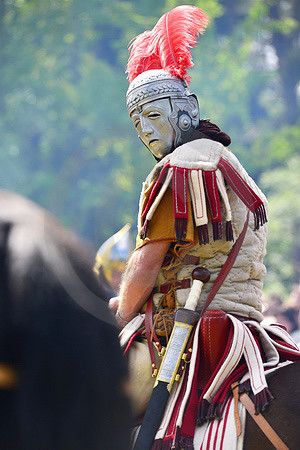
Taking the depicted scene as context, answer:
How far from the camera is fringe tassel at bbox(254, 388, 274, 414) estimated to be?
7.18 ft

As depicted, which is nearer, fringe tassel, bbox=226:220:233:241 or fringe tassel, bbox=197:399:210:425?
fringe tassel, bbox=197:399:210:425

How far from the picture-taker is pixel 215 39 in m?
→ 19.9

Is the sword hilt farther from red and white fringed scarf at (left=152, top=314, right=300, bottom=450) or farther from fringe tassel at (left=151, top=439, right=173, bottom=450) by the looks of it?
fringe tassel at (left=151, top=439, right=173, bottom=450)

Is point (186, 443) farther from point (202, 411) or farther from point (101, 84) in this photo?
point (101, 84)

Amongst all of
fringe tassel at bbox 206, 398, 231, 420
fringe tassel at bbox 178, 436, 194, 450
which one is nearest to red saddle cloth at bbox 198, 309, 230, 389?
fringe tassel at bbox 206, 398, 231, 420

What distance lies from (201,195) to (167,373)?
2.24ft

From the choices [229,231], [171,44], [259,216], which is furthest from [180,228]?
[171,44]

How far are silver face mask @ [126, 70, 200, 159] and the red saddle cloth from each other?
0.79 meters

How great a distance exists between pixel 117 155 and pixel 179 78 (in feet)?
41.1

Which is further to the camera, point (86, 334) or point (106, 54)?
point (106, 54)

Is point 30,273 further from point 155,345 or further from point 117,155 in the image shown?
point 117,155

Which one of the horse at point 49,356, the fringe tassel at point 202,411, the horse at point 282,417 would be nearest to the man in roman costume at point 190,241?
the fringe tassel at point 202,411

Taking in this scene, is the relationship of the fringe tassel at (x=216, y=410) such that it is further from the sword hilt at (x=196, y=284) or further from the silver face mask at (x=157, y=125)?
the silver face mask at (x=157, y=125)

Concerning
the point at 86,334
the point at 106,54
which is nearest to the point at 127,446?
the point at 86,334
